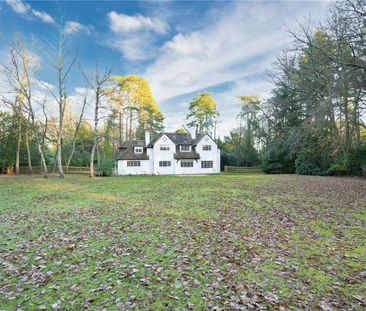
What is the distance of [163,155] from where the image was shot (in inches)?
1276

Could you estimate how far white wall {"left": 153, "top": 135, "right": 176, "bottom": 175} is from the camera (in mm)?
32188

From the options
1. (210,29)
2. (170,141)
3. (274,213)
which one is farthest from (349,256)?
(170,141)

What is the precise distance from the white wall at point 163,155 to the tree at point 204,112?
10836 millimetres

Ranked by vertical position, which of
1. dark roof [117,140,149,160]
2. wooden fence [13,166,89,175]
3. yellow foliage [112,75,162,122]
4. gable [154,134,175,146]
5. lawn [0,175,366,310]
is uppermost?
yellow foliage [112,75,162,122]

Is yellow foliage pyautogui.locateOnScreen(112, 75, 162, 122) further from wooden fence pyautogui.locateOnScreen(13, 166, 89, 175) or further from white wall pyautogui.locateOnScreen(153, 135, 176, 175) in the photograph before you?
wooden fence pyautogui.locateOnScreen(13, 166, 89, 175)

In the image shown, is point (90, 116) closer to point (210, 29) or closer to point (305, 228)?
point (210, 29)

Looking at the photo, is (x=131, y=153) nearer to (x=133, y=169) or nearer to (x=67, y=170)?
(x=133, y=169)

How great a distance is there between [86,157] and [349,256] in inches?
1543

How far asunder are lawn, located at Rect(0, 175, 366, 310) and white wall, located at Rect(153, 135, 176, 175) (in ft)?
78.3

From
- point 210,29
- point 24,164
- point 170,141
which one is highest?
point 210,29

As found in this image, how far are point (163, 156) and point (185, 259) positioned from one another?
92.9 ft

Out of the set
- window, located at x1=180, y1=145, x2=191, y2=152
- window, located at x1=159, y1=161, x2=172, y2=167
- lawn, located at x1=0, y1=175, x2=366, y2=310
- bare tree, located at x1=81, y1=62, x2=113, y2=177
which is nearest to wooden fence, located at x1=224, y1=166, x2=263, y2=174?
window, located at x1=180, y1=145, x2=191, y2=152

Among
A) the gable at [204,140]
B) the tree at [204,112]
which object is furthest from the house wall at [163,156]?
the tree at [204,112]

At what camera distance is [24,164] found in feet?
113
